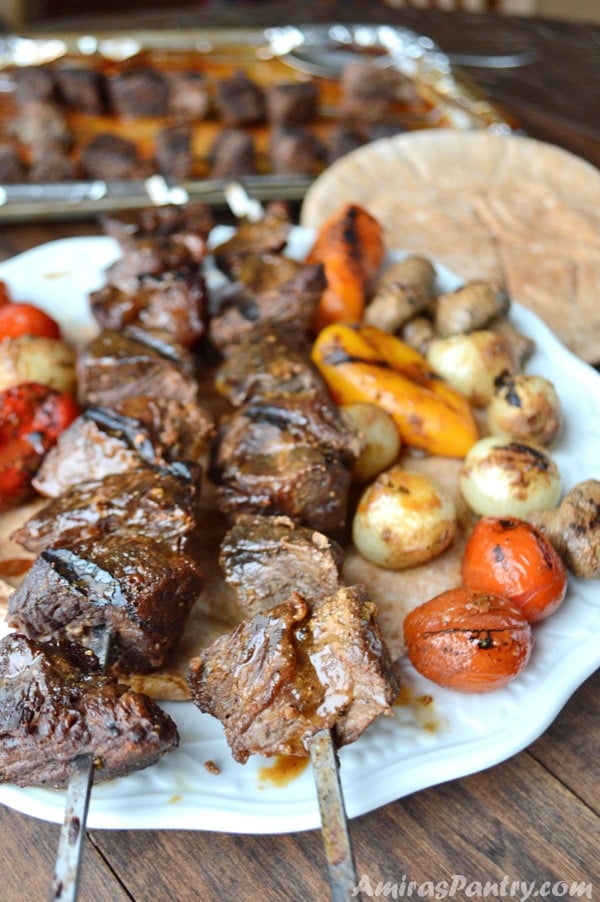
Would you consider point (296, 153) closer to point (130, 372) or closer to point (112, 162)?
point (112, 162)

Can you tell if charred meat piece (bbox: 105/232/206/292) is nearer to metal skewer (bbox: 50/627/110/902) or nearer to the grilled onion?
the grilled onion

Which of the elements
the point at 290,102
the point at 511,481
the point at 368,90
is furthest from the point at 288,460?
the point at 368,90

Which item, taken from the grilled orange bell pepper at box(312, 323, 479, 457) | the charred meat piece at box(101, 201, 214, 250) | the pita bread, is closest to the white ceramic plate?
the grilled orange bell pepper at box(312, 323, 479, 457)

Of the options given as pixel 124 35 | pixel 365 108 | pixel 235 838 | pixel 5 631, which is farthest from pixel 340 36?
pixel 235 838

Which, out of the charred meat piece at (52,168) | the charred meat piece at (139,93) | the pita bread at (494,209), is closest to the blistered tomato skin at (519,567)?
the pita bread at (494,209)

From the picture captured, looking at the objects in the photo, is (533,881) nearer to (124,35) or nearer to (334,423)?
(334,423)

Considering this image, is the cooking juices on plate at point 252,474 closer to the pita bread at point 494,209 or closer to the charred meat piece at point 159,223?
the charred meat piece at point 159,223
